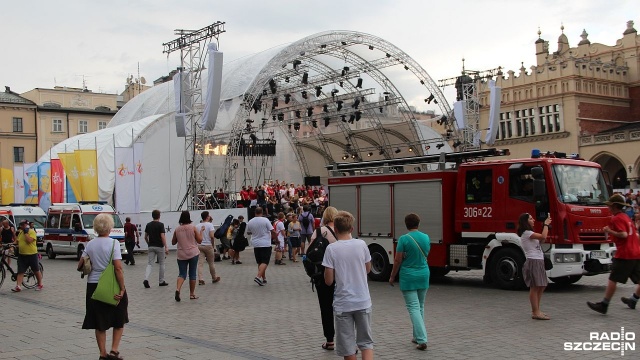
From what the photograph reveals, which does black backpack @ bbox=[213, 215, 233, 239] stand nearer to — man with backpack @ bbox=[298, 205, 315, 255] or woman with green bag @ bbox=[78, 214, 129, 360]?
man with backpack @ bbox=[298, 205, 315, 255]

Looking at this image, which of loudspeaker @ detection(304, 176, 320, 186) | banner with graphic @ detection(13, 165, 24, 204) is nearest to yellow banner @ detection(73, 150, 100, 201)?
banner with graphic @ detection(13, 165, 24, 204)

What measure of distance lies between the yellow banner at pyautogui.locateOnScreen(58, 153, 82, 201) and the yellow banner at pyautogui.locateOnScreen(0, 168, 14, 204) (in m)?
13.1

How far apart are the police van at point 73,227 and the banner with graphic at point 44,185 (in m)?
9.30

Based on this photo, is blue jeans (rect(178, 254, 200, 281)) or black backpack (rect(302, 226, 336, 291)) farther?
blue jeans (rect(178, 254, 200, 281))

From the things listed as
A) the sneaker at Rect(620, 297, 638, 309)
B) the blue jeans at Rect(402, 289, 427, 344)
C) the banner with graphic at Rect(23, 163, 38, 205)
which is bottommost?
the sneaker at Rect(620, 297, 638, 309)

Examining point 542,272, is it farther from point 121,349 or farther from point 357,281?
point 121,349

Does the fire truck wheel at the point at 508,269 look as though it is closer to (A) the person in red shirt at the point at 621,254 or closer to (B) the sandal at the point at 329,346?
(A) the person in red shirt at the point at 621,254

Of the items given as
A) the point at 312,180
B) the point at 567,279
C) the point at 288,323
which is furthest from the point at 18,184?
the point at 567,279

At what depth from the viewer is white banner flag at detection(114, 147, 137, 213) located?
30.1 metres

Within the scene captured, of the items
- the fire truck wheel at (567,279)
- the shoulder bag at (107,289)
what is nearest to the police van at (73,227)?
the fire truck wheel at (567,279)

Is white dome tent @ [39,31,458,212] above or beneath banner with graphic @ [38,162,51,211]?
above

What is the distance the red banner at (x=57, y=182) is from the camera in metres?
34.7

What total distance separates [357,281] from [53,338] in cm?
531

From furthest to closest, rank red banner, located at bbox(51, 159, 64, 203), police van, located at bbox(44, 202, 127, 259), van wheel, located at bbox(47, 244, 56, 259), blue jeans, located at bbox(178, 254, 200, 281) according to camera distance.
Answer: red banner, located at bbox(51, 159, 64, 203) < van wheel, located at bbox(47, 244, 56, 259) < police van, located at bbox(44, 202, 127, 259) < blue jeans, located at bbox(178, 254, 200, 281)
